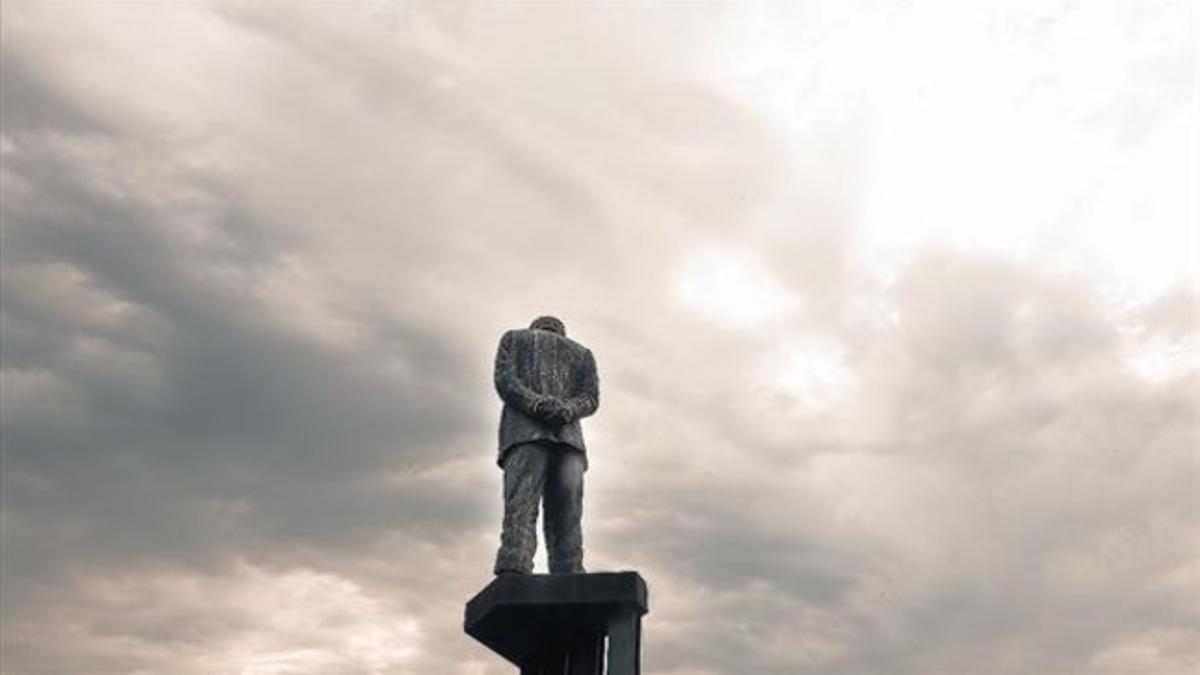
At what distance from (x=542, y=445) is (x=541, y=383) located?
2.77ft

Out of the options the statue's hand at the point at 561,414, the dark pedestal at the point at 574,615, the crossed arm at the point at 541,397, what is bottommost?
the dark pedestal at the point at 574,615

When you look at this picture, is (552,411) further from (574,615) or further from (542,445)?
(574,615)

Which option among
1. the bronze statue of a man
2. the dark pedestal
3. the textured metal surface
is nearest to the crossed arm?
the bronze statue of a man

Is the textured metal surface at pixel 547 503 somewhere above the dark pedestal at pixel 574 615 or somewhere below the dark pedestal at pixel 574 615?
above

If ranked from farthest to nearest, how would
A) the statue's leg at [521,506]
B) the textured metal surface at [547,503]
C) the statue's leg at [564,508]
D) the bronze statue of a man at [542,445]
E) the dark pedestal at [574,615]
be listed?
the statue's leg at [564,508]
the bronze statue of a man at [542,445]
the textured metal surface at [547,503]
the statue's leg at [521,506]
the dark pedestal at [574,615]

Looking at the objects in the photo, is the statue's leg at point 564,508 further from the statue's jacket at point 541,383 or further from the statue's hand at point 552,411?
the statue's hand at point 552,411

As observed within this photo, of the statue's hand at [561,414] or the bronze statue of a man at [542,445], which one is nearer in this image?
the bronze statue of a man at [542,445]

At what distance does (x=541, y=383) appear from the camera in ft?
52.0

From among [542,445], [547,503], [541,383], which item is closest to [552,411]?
[542,445]

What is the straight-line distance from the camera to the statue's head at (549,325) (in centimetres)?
1642

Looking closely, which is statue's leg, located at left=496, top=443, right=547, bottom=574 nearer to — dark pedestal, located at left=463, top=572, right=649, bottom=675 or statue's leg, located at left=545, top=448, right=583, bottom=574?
statue's leg, located at left=545, top=448, right=583, bottom=574

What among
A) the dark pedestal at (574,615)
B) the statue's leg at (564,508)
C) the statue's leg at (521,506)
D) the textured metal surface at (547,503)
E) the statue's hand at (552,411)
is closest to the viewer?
the dark pedestal at (574,615)

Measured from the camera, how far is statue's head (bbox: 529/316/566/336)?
16.4 m

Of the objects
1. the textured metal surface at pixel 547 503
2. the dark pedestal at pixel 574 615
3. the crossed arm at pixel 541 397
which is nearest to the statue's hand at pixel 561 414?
the crossed arm at pixel 541 397
